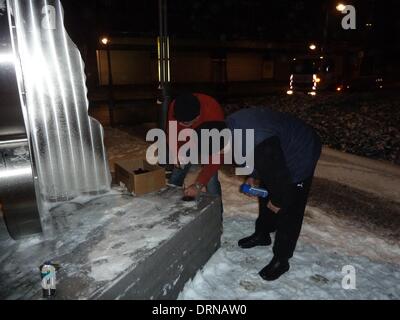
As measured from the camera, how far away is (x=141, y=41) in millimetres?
24000

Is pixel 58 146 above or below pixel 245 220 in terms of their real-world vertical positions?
above

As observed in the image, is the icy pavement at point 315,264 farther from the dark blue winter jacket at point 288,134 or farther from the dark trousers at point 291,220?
the dark blue winter jacket at point 288,134

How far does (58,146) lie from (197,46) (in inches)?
960

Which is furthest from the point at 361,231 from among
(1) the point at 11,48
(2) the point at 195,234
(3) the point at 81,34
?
(3) the point at 81,34

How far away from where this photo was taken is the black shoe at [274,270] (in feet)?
10.1

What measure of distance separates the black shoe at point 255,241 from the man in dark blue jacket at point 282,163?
52 cm

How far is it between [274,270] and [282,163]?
1189mm

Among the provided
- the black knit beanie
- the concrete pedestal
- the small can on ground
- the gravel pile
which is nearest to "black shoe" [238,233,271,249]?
the concrete pedestal

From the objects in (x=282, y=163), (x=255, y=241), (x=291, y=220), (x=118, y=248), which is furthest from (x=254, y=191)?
(x=118, y=248)

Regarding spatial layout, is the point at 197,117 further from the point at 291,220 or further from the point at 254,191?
the point at 291,220

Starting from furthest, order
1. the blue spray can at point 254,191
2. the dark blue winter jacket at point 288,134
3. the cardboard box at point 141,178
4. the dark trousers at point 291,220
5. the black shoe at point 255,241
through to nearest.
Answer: the black shoe at point 255,241, the cardboard box at point 141,178, the blue spray can at point 254,191, the dark trousers at point 291,220, the dark blue winter jacket at point 288,134

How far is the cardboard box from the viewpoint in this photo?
341 cm

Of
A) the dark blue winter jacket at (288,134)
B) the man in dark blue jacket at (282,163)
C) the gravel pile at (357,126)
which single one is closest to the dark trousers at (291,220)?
the man in dark blue jacket at (282,163)

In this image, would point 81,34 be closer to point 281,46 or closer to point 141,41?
point 141,41
